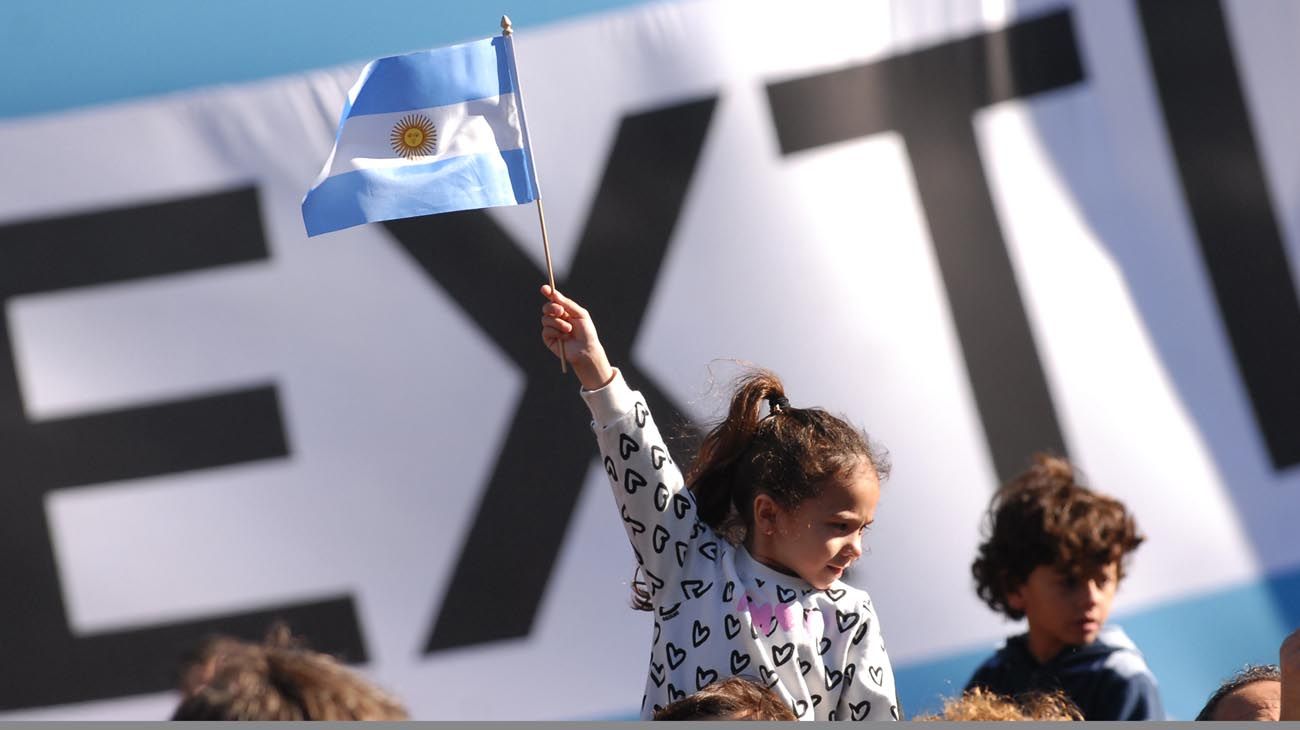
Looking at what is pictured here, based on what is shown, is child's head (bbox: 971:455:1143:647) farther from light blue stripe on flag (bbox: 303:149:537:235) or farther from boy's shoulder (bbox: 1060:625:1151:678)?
light blue stripe on flag (bbox: 303:149:537:235)

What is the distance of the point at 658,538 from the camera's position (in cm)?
159

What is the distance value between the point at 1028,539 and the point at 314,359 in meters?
1.25

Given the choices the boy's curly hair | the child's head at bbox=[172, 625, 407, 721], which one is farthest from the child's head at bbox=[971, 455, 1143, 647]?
the child's head at bbox=[172, 625, 407, 721]

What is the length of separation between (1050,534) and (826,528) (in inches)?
22.8

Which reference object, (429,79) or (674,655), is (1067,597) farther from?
(429,79)

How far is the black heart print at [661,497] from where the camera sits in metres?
1.58

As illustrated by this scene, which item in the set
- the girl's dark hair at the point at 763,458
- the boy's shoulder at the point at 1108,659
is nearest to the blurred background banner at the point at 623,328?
the boy's shoulder at the point at 1108,659

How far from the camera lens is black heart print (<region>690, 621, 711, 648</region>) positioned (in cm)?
155

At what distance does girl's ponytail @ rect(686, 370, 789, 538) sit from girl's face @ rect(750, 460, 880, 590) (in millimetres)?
97

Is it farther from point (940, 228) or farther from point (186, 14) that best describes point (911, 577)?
point (186, 14)

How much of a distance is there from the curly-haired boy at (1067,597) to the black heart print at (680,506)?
63cm

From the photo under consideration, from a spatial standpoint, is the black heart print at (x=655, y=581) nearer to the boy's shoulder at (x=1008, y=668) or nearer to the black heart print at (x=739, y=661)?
the black heart print at (x=739, y=661)

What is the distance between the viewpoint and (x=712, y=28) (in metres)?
2.78

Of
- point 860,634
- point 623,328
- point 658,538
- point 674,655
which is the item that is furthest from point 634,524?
point 623,328
